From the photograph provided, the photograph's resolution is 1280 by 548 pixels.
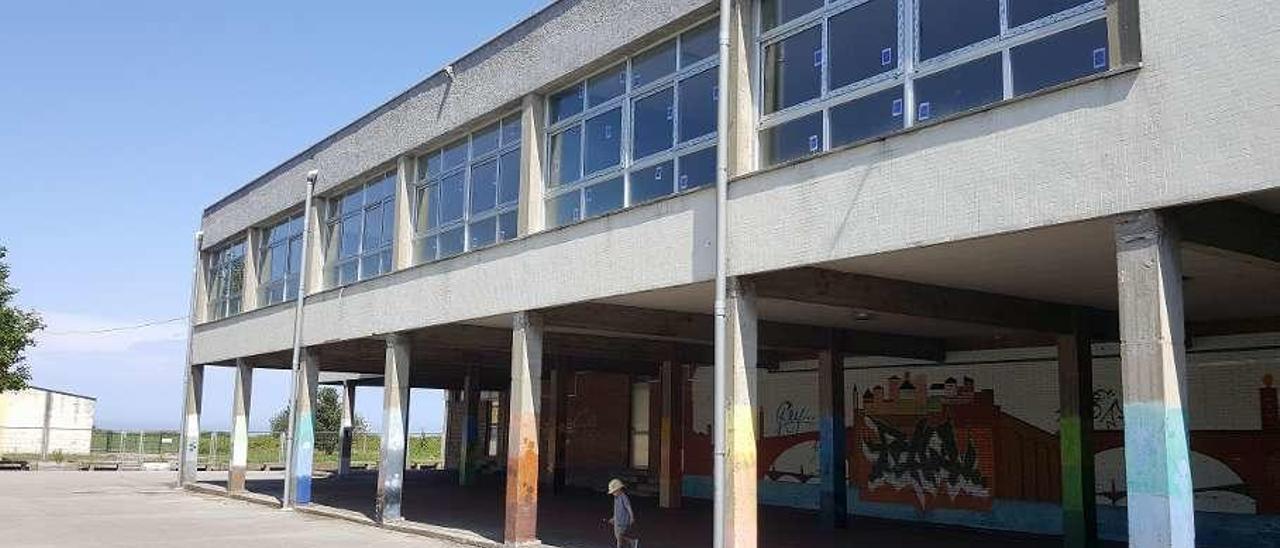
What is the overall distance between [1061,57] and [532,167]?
29.5ft

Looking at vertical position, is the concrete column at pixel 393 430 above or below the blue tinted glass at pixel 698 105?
below

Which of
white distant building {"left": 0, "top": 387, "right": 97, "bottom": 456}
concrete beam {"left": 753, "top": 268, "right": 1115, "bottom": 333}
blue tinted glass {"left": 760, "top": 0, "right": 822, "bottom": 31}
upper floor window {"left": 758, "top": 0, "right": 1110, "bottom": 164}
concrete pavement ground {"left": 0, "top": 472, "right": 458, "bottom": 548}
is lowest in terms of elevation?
concrete pavement ground {"left": 0, "top": 472, "right": 458, "bottom": 548}

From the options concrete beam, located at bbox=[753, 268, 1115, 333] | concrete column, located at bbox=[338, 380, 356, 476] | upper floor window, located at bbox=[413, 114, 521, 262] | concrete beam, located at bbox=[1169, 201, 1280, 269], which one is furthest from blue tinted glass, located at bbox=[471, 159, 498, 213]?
concrete column, located at bbox=[338, 380, 356, 476]

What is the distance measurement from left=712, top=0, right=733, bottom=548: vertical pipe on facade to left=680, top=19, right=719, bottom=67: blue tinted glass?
90 centimetres

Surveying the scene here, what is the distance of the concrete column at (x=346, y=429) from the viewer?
134 ft

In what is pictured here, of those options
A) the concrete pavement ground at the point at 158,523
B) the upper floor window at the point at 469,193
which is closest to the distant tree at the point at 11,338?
the concrete pavement ground at the point at 158,523

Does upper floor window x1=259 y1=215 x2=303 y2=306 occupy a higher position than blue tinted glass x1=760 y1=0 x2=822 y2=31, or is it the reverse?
blue tinted glass x1=760 y1=0 x2=822 y2=31

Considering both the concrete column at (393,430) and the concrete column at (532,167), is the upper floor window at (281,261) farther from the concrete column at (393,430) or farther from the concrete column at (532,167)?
the concrete column at (532,167)

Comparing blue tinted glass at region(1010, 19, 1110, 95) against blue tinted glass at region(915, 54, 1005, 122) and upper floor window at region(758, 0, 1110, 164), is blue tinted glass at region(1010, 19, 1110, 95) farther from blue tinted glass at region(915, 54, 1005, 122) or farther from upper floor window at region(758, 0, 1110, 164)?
blue tinted glass at region(915, 54, 1005, 122)

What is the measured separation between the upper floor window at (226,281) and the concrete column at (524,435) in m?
15.4

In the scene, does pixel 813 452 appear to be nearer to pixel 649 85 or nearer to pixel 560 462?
pixel 560 462

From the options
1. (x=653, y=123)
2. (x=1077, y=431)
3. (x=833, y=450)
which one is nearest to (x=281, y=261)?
(x=833, y=450)

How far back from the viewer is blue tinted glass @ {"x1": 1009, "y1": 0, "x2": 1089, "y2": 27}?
961cm

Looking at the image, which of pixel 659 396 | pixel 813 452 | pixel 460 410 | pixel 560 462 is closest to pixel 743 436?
pixel 813 452
